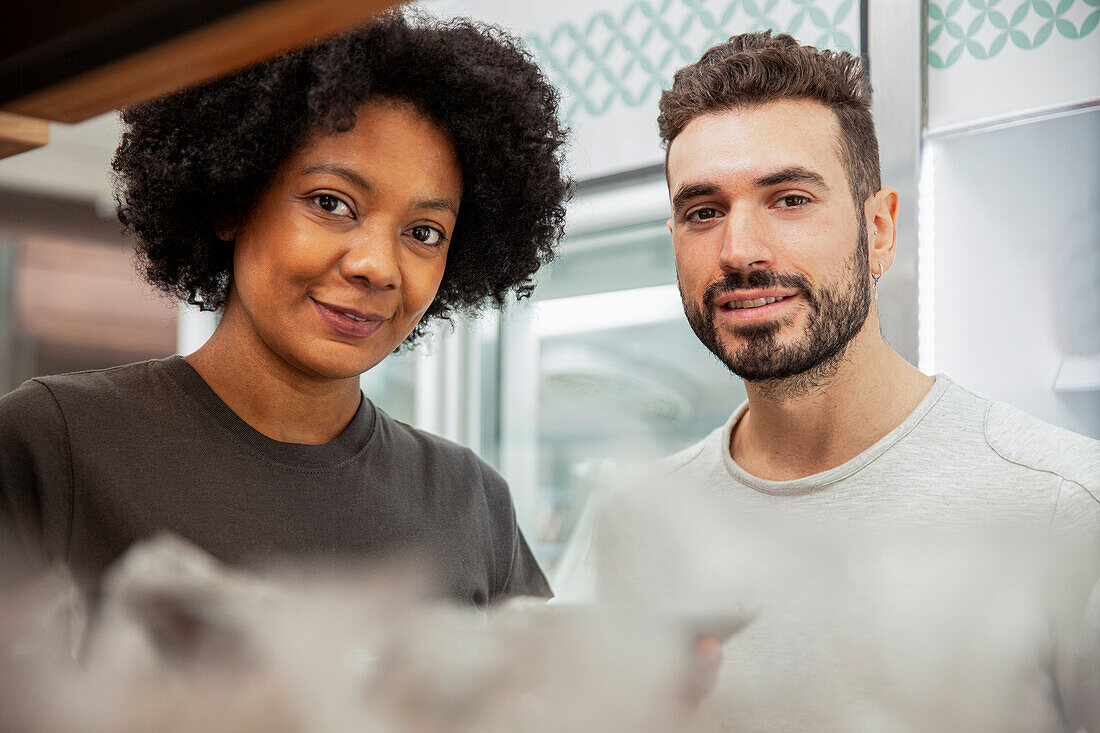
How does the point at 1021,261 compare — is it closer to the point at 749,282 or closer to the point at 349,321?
the point at 749,282

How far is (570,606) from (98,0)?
0.17 m

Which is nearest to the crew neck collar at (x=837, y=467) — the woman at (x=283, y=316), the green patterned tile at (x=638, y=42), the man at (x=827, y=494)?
the man at (x=827, y=494)

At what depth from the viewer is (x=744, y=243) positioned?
44 centimetres

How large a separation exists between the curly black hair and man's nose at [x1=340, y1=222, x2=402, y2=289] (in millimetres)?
50

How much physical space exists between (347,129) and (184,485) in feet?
0.48

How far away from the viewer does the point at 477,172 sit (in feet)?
1.55

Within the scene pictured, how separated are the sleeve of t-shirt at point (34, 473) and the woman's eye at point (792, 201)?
1.10 feet

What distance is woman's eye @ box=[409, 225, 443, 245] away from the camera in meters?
0.37

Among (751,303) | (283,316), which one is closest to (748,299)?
(751,303)

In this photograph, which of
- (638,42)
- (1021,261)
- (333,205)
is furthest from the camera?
(638,42)

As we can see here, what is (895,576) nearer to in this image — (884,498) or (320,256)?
(884,498)

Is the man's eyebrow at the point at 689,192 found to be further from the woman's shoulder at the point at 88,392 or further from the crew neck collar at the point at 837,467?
the woman's shoulder at the point at 88,392

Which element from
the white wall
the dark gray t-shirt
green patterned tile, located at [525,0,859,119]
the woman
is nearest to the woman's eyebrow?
the woman

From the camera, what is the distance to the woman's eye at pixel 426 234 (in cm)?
37
